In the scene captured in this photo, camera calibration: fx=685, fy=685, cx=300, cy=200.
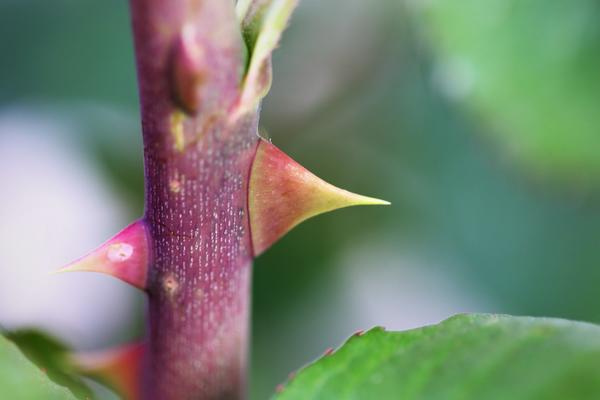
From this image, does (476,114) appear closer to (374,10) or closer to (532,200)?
(532,200)

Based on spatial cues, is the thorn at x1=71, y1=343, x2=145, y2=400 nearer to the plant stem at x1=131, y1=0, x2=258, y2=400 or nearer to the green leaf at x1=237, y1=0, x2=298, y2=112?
the plant stem at x1=131, y1=0, x2=258, y2=400

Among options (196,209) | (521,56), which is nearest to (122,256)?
A: (196,209)

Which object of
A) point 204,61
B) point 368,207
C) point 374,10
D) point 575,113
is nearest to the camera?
point 204,61

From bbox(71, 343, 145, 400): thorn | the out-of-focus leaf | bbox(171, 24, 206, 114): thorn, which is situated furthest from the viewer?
the out-of-focus leaf

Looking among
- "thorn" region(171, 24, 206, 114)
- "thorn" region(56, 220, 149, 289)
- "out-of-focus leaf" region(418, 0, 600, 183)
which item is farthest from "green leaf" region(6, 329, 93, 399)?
"out-of-focus leaf" region(418, 0, 600, 183)

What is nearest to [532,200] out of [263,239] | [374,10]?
[374,10]

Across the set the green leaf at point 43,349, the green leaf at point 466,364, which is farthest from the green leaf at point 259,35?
the green leaf at point 43,349
